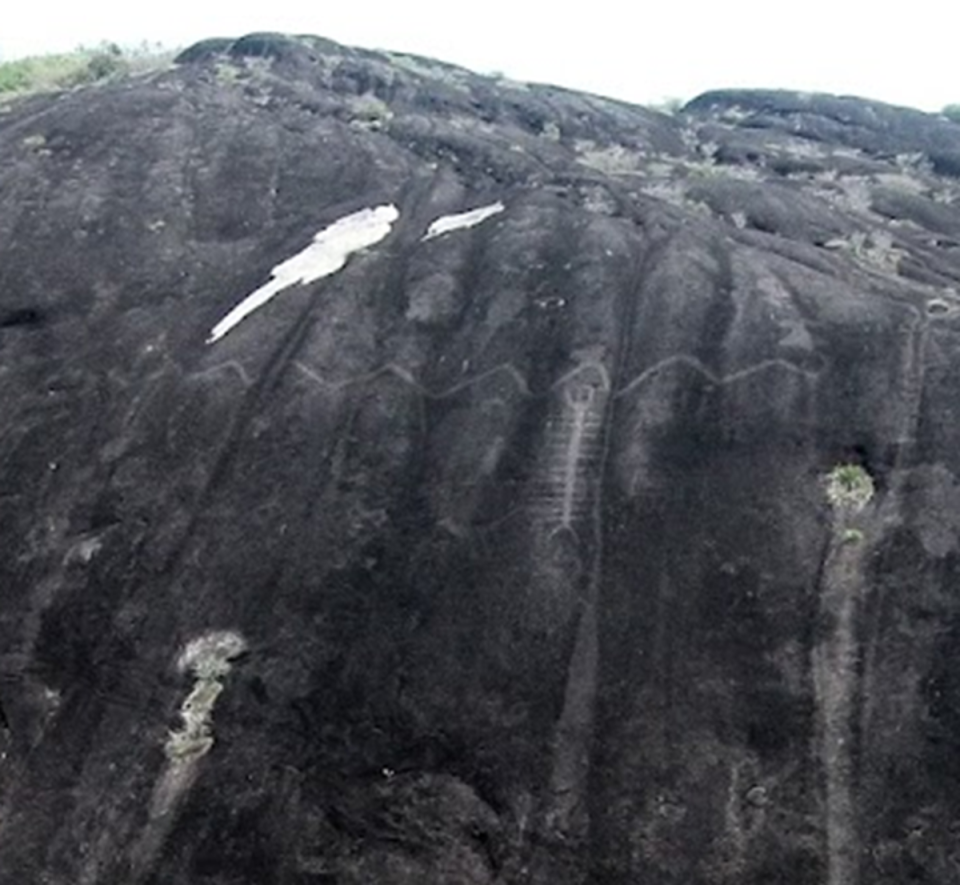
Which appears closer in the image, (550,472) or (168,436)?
(550,472)

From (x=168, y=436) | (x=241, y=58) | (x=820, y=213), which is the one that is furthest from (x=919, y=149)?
(x=168, y=436)

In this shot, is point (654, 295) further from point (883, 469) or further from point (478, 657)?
point (478, 657)

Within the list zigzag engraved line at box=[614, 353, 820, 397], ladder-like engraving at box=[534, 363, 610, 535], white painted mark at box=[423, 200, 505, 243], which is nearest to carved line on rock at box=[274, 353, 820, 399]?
zigzag engraved line at box=[614, 353, 820, 397]

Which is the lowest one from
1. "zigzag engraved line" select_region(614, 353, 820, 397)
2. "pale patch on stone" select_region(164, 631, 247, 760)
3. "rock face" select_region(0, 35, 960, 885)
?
"pale patch on stone" select_region(164, 631, 247, 760)

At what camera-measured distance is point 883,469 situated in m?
16.4

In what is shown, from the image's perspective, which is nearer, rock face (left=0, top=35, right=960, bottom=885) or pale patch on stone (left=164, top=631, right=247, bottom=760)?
rock face (left=0, top=35, right=960, bottom=885)

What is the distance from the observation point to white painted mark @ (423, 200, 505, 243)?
76.4 feet

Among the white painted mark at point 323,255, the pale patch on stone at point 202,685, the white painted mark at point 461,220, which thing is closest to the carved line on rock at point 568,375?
the white painted mark at point 323,255

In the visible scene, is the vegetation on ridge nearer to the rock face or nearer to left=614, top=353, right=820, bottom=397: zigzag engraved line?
the rock face

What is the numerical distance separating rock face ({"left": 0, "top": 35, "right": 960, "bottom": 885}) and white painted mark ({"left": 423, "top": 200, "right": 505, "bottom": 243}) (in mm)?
140

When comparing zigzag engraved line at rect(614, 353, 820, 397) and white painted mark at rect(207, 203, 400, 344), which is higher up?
zigzag engraved line at rect(614, 353, 820, 397)

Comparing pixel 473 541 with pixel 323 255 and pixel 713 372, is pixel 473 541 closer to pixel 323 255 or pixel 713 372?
pixel 713 372

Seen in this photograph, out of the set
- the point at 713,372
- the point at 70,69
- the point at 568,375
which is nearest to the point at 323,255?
the point at 568,375

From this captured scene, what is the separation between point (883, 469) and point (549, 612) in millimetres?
4871
